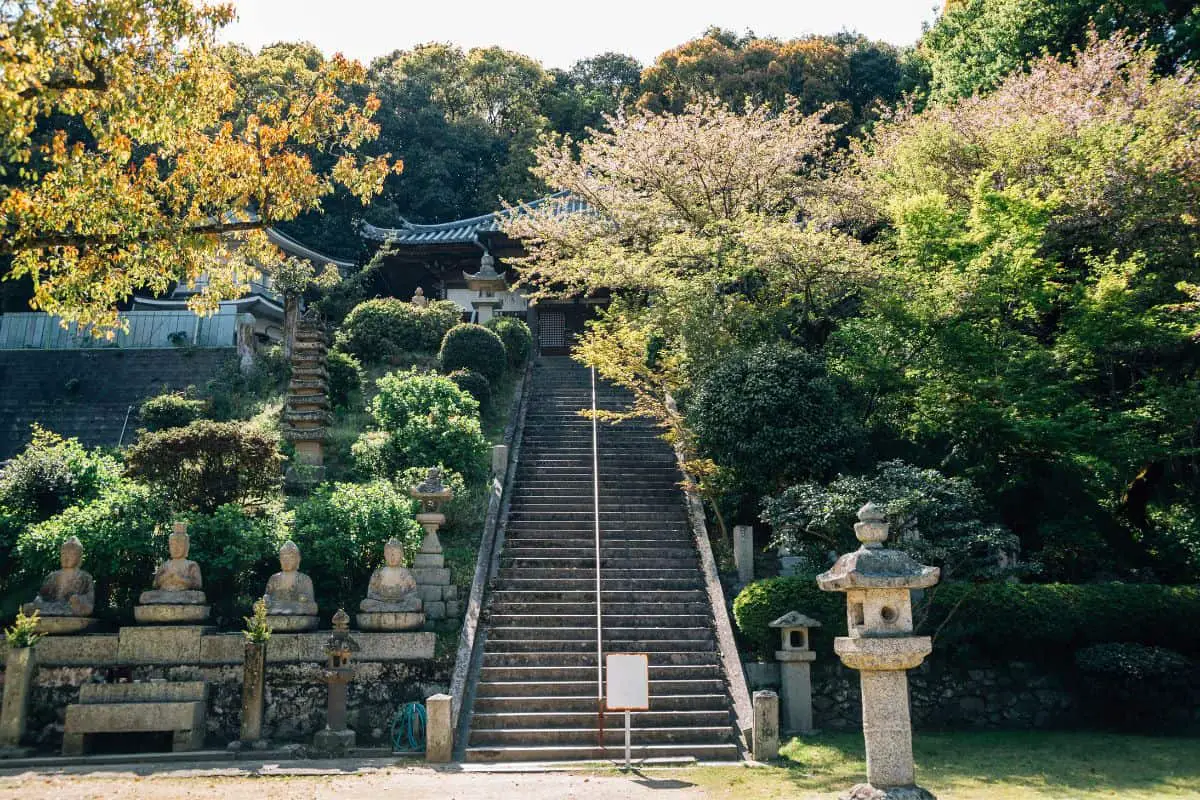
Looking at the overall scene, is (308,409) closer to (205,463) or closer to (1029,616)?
(205,463)

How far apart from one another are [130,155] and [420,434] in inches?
379

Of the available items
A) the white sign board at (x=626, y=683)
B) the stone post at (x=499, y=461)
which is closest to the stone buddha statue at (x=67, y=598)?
the stone post at (x=499, y=461)

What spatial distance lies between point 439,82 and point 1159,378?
121 ft

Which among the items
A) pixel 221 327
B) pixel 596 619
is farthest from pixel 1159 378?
pixel 221 327

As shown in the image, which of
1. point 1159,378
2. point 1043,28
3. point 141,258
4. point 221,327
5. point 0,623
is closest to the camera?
point 141,258

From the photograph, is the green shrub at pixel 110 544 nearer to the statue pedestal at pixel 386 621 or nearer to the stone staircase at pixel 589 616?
the statue pedestal at pixel 386 621

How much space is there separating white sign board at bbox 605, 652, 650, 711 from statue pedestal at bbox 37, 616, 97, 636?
8.08m

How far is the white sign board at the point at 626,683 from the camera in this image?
38.5ft

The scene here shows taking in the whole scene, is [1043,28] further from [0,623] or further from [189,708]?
[0,623]

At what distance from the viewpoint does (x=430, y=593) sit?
1534 centimetres

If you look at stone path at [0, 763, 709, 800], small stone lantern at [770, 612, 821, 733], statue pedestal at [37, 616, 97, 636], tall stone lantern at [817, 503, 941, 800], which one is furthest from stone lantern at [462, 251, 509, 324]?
tall stone lantern at [817, 503, 941, 800]

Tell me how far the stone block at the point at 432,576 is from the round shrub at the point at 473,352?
10.1m

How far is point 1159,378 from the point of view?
16.9 meters

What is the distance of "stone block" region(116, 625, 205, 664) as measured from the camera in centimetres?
1400
